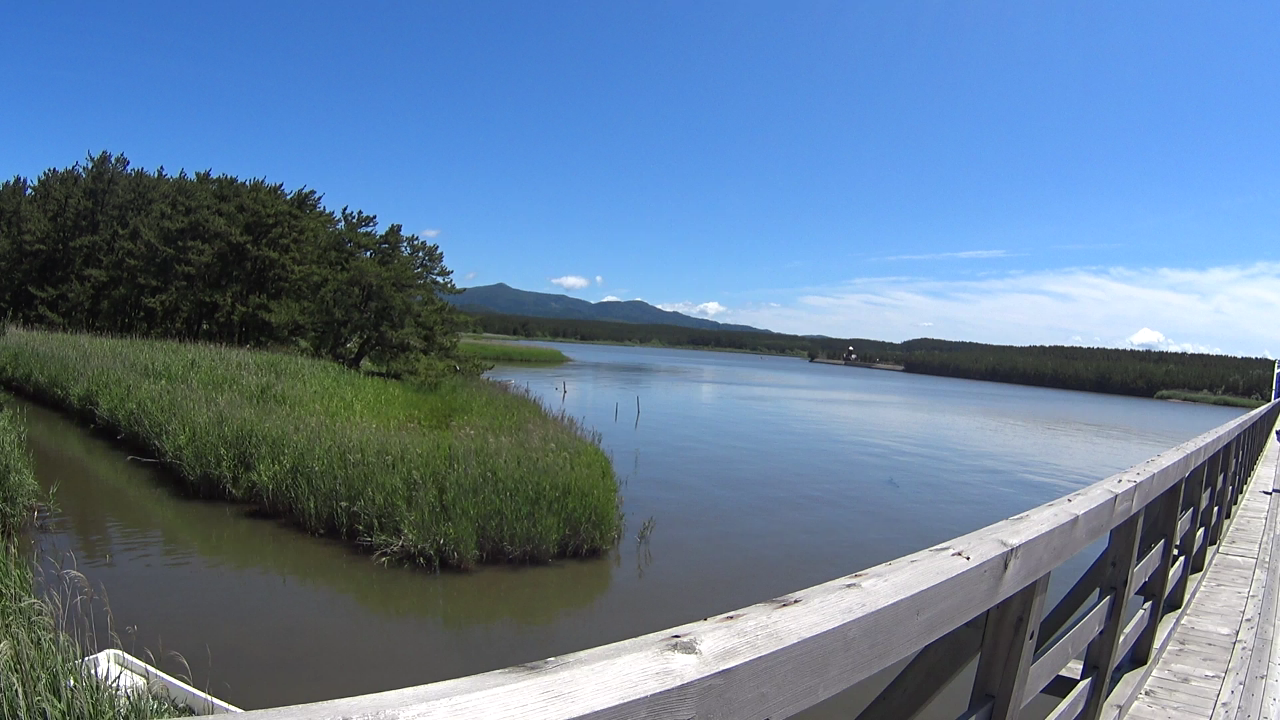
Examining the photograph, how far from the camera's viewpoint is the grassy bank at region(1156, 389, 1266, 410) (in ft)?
186

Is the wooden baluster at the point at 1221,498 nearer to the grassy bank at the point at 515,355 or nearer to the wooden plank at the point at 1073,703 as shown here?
the wooden plank at the point at 1073,703

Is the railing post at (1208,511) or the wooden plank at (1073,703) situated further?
the railing post at (1208,511)

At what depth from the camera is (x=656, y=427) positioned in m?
19.9

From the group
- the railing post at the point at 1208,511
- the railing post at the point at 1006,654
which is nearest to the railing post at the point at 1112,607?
the railing post at the point at 1006,654

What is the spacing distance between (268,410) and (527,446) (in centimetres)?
401

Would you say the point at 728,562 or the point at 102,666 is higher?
the point at 102,666

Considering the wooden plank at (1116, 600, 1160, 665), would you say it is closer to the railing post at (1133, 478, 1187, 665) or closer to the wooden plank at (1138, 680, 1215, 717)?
the railing post at (1133, 478, 1187, 665)

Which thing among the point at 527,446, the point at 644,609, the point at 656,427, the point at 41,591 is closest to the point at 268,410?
the point at 527,446

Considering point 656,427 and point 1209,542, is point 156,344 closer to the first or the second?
point 656,427

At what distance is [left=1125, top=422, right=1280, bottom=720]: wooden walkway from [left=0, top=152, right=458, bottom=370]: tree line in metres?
14.5

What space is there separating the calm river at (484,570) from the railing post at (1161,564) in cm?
252

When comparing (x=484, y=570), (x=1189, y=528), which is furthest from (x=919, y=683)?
(x=484, y=570)

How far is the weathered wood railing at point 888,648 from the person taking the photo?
93 cm

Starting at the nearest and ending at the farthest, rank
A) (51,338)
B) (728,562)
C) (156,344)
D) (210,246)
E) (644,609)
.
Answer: (644,609) → (728,562) → (156,344) → (51,338) → (210,246)
